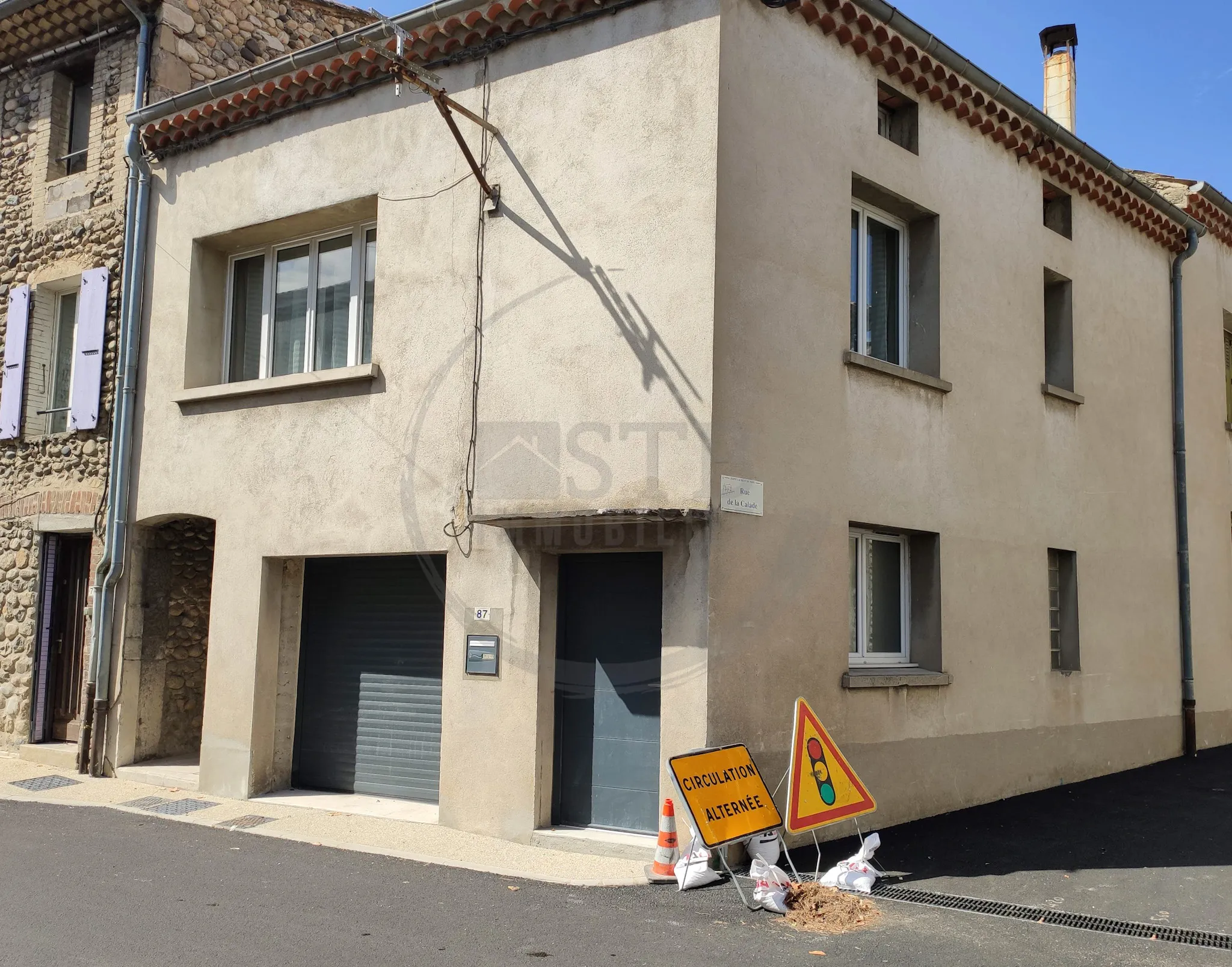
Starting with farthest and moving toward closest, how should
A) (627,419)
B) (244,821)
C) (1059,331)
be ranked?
(1059,331)
(244,821)
(627,419)

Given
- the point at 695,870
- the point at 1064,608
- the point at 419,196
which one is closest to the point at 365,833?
the point at 695,870

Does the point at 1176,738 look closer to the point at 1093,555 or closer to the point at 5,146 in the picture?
the point at 1093,555

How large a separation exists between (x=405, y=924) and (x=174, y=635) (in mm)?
6475

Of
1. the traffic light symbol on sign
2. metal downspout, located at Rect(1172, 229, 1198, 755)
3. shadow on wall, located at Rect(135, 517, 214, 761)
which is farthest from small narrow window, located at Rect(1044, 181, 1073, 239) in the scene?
shadow on wall, located at Rect(135, 517, 214, 761)

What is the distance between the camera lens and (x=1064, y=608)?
1195cm

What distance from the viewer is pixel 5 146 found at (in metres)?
13.4

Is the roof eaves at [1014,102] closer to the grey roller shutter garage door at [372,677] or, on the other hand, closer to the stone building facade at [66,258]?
the grey roller shutter garage door at [372,677]

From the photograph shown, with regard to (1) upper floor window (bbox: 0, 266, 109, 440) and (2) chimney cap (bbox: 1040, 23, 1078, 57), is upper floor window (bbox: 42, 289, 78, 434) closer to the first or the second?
(1) upper floor window (bbox: 0, 266, 109, 440)

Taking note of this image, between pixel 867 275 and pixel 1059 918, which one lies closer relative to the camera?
pixel 1059 918

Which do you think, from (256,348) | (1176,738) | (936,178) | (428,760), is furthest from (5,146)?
(1176,738)

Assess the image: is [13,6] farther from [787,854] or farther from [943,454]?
[787,854]

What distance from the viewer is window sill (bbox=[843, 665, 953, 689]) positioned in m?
8.99

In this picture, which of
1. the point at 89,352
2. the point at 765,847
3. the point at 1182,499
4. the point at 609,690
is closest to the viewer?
the point at 765,847

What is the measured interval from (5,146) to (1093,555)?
13550mm
